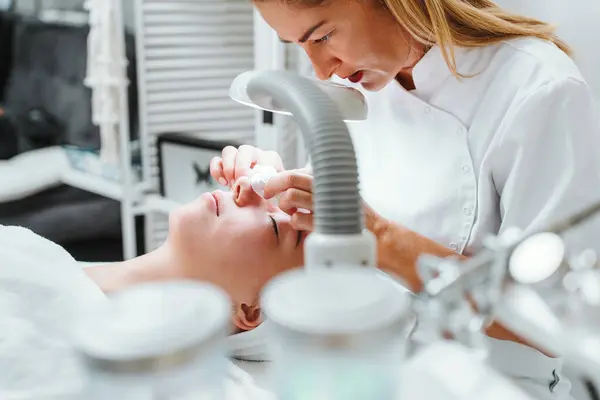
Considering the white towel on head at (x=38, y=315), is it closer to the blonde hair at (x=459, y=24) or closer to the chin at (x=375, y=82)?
the chin at (x=375, y=82)

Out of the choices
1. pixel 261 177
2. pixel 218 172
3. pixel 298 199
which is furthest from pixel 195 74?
pixel 298 199

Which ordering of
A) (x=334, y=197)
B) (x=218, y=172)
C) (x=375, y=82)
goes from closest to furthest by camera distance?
(x=334, y=197), (x=375, y=82), (x=218, y=172)

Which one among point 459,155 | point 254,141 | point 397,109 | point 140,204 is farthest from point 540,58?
point 140,204

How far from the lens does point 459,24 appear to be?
1343mm

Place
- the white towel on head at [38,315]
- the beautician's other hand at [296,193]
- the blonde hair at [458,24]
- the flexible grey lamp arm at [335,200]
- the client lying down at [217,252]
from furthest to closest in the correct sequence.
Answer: the client lying down at [217,252] → the blonde hair at [458,24] → the beautician's other hand at [296,193] → the white towel on head at [38,315] → the flexible grey lamp arm at [335,200]

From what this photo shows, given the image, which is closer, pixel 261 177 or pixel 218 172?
pixel 261 177

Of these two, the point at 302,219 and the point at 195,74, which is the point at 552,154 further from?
the point at 195,74

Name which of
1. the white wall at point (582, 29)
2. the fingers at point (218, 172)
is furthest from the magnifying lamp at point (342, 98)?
the white wall at point (582, 29)

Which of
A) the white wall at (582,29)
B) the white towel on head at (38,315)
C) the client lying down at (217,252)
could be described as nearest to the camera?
the white towel on head at (38,315)

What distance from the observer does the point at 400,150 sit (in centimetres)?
149

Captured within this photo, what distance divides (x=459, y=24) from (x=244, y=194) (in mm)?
588

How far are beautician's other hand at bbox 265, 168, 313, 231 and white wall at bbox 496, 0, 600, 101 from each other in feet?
3.02

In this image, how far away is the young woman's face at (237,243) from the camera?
4.78 ft

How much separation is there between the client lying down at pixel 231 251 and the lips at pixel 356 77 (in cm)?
32
